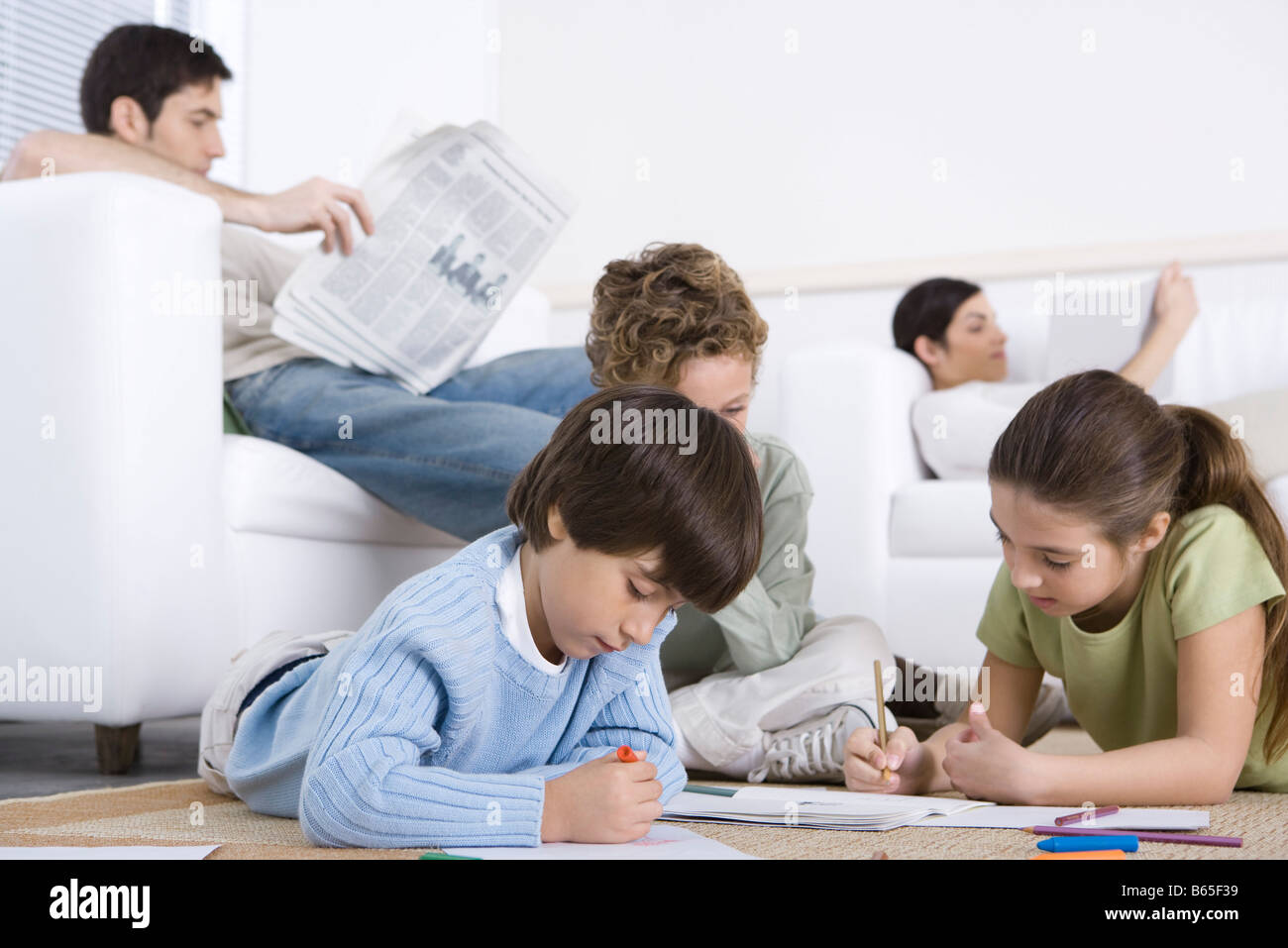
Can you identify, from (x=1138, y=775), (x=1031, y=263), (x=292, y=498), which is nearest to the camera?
(x=1138, y=775)

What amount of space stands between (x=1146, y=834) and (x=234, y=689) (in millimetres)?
775

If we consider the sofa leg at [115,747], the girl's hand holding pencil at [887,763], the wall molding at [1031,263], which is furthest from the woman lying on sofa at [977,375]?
the sofa leg at [115,747]

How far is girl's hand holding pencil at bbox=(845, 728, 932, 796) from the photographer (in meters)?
1.02

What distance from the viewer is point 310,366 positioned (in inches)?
66.5

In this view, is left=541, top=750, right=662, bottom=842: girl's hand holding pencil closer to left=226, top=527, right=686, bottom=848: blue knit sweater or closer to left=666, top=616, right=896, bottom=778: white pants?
left=226, top=527, right=686, bottom=848: blue knit sweater

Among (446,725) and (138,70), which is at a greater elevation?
(138,70)

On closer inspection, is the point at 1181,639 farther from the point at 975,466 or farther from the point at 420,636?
the point at 975,466

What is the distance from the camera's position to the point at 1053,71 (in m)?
2.58

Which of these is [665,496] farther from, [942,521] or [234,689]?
[942,521]

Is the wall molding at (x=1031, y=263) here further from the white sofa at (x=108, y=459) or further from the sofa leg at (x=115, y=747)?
the sofa leg at (x=115, y=747)

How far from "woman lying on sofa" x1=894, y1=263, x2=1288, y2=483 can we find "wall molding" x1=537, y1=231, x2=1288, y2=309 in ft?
0.78

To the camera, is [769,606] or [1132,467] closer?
[1132,467]

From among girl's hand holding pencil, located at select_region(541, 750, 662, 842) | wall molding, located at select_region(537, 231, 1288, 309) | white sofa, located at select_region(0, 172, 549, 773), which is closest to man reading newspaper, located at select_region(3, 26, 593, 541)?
white sofa, located at select_region(0, 172, 549, 773)

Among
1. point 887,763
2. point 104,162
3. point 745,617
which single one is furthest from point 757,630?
point 104,162
